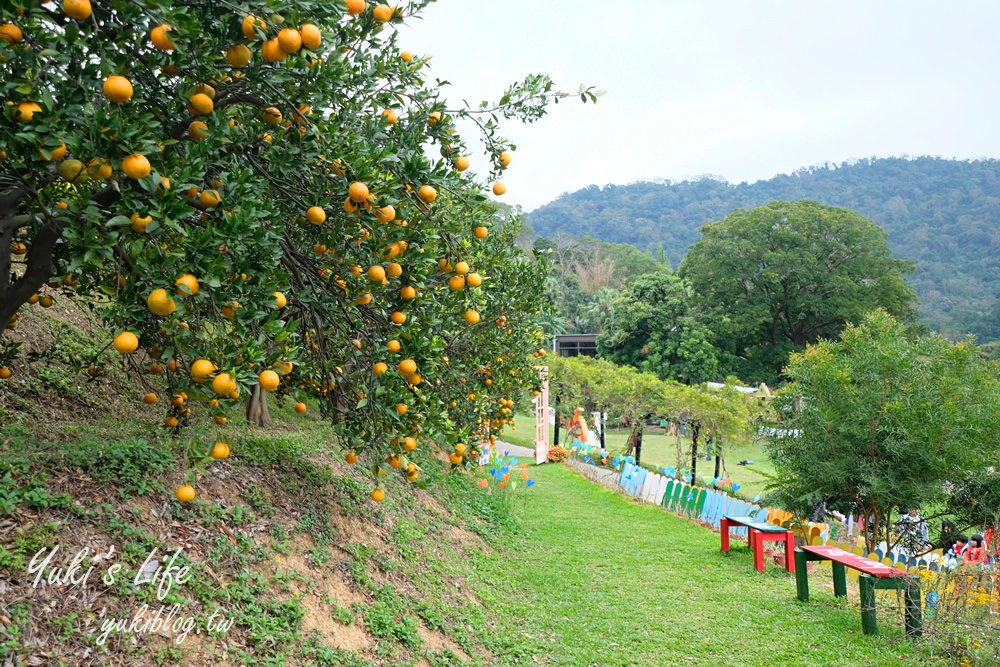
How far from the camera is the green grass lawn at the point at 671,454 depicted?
2020 centimetres

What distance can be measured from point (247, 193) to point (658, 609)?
226 inches

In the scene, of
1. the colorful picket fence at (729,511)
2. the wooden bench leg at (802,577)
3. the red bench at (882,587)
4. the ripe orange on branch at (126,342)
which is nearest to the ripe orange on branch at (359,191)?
the ripe orange on branch at (126,342)

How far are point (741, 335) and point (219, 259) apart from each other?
35.4 m

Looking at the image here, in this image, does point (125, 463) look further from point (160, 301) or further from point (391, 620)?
point (160, 301)

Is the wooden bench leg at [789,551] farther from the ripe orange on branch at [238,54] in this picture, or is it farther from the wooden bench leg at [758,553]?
the ripe orange on branch at [238,54]

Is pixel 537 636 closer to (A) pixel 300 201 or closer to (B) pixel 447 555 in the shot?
(B) pixel 447 555

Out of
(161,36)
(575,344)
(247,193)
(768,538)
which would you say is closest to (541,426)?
(768,538)

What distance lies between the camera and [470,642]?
5.12 meters

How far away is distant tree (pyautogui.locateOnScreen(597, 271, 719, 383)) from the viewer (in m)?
32.8

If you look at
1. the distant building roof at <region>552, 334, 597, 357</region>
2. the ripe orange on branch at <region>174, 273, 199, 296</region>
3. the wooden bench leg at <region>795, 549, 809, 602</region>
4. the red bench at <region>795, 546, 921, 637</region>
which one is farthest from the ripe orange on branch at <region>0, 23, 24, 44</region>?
the distant building roof at <region>552, 334, 597, 357</region>

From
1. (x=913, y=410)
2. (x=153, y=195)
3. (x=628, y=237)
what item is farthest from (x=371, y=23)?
(x=628, y=237)

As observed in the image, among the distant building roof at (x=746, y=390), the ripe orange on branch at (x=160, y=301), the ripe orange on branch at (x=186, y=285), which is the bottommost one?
the distant building roof at (x=746, y=390)

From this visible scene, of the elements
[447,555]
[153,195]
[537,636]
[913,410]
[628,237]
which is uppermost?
[628,237]

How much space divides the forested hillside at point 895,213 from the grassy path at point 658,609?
1998 inches
